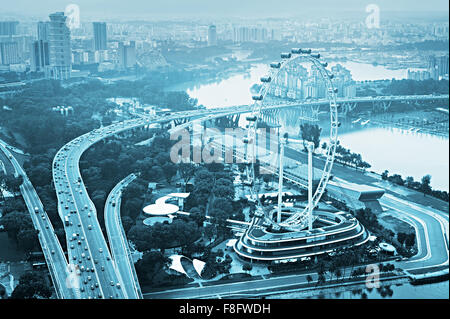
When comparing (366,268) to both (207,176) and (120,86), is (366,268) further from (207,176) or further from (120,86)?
(120,86)

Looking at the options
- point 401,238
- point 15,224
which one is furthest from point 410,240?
point 15,224

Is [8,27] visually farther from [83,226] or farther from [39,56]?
[83,226]

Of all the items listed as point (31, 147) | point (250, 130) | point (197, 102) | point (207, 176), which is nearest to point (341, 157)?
point (207, 176)

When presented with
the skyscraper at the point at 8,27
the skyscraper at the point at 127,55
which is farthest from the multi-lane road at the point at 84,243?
the skyscraper at the point at 127,55

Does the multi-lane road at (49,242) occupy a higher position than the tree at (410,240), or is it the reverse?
the multi-lane road at (49,242)

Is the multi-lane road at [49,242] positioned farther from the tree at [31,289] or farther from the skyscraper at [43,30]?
the skyscraper at [43,30]

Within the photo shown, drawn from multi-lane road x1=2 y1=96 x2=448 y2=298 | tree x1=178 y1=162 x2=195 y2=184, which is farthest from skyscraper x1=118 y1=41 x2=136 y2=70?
multi-lane road x1=2 y1=96 x2=448 y2=298
